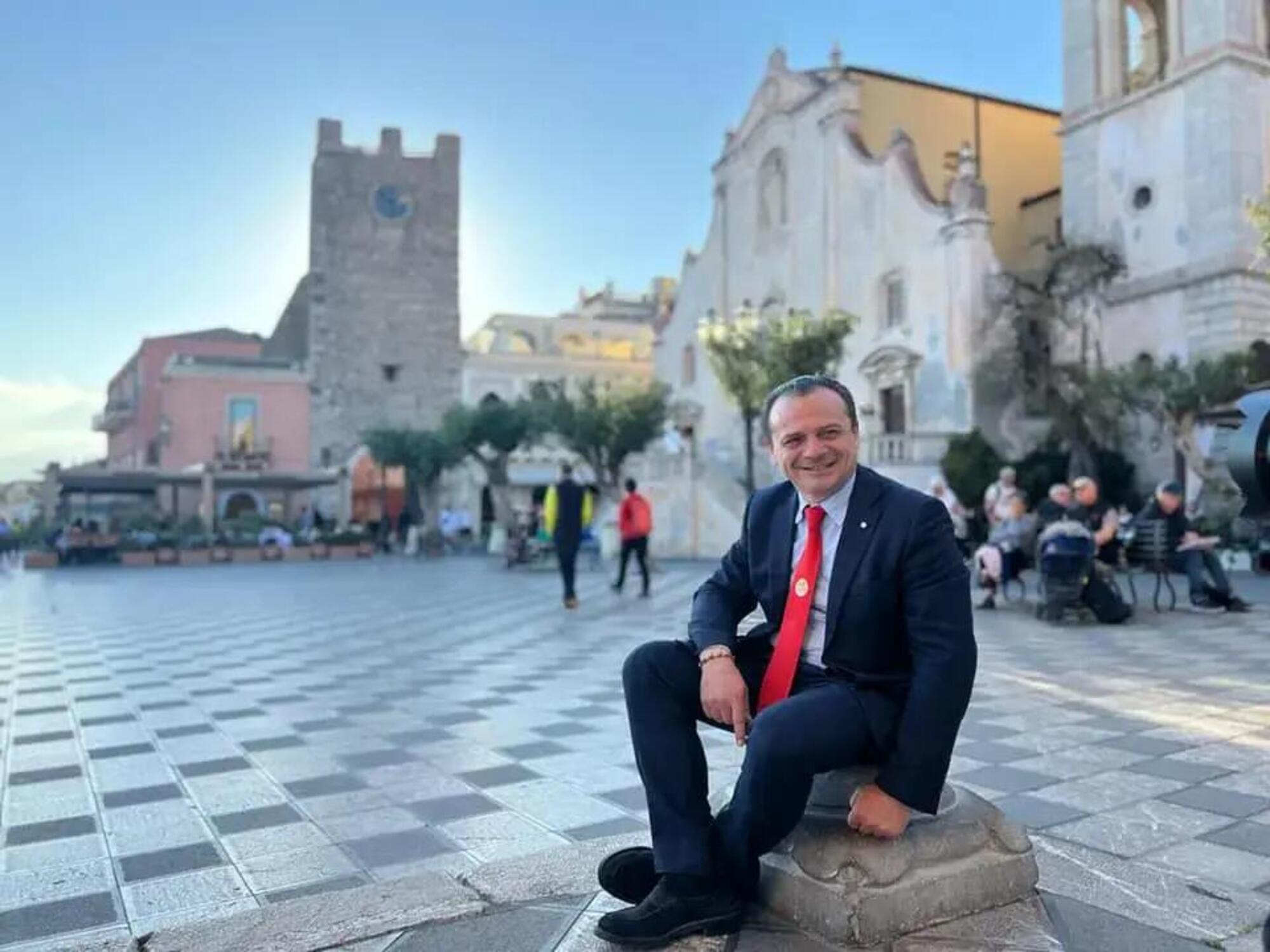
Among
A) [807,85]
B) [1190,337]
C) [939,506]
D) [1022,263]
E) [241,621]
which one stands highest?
[807,85]

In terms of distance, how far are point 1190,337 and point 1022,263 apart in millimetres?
11487

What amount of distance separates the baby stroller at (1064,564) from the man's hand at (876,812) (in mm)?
7648

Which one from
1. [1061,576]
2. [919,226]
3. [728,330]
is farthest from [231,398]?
[1061,576]

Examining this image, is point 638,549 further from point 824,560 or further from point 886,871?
point 886,871

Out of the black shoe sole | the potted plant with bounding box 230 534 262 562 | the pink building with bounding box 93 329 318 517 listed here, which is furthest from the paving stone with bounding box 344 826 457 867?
the pink building with bounding box 93 329 318 517

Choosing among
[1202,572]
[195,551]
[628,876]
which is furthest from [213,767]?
[195,551]

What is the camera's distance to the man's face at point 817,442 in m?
2.35

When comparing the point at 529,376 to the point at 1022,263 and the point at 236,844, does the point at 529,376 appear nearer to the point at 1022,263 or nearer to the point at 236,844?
the point at 1022,263

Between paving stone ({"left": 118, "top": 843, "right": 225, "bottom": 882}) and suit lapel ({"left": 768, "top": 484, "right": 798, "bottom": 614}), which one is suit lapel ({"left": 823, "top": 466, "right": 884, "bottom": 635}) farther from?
paving stone ({"left": 118, "top": 843, "right": 225, "bottom": 882})

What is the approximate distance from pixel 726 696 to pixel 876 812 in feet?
1.32

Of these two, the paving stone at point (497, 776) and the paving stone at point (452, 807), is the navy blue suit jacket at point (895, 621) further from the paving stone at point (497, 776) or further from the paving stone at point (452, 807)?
the paving stone at point (497, 776)

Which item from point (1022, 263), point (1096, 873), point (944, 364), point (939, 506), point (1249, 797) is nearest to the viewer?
point (939, 506)

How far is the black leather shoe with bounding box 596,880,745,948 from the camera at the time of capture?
2.14m

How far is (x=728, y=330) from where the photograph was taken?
25391 mm
